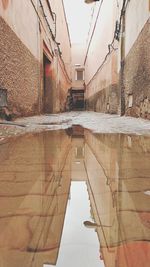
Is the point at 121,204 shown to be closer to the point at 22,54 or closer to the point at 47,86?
the point at 22,54

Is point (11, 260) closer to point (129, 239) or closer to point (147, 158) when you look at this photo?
point (129, 239)

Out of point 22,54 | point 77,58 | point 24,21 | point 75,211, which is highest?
point 77,58

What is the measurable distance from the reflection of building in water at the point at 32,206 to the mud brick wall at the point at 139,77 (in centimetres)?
301

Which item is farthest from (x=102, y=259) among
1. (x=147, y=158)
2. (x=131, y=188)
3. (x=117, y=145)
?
(x=117, y=145)

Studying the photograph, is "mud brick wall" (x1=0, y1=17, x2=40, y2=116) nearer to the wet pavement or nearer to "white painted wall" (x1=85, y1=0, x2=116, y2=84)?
the wet pavement

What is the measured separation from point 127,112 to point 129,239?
554 cm

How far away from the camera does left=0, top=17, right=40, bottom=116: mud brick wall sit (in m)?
3.96

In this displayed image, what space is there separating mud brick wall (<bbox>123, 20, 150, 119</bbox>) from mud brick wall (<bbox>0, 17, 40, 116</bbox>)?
2.11 metres

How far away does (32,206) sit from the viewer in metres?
1.02

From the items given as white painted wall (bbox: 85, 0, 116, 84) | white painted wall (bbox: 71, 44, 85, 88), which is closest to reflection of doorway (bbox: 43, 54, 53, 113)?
white painted wall (bbox: 85, 0, 116, 84)

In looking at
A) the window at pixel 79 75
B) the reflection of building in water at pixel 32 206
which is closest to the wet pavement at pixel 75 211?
the reflection of building in water at pixel 32 206

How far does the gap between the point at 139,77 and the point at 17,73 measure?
2184mm

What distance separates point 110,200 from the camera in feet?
3.58

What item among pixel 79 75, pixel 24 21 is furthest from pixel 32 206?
pixel 79 75
